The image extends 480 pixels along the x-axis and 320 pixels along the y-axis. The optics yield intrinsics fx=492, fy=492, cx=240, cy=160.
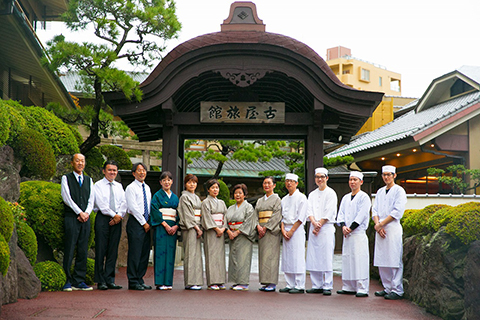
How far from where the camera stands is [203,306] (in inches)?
226

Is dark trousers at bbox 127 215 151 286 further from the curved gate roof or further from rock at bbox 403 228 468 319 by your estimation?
rock at bbox 403 228 468 319

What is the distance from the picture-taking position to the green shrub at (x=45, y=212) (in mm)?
6918

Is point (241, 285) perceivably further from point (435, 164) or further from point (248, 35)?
point (435, 164)

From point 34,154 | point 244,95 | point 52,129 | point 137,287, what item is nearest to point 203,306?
point 137,287

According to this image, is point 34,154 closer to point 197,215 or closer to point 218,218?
point 197,215

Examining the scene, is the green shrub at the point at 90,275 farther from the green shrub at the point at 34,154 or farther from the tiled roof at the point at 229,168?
the tiled roof at the point at 229,168

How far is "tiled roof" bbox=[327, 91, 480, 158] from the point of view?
1548 cm

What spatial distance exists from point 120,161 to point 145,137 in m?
2.26

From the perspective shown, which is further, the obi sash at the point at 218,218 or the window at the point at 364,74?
the window at the point at 364,74

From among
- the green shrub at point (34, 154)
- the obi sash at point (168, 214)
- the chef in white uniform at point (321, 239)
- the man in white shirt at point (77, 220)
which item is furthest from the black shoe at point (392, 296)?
the green shrub at point (34, 154)

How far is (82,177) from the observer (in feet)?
23.8

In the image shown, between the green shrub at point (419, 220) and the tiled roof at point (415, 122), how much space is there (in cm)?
845

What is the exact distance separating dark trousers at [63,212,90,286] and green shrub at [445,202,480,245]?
485 centimetres

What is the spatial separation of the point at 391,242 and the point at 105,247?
4.20m
